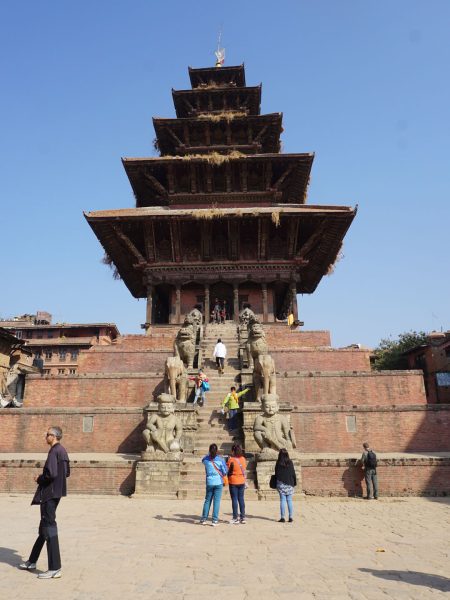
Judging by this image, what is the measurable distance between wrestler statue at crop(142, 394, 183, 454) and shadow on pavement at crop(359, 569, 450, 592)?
19.3 ft

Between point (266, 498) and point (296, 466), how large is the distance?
88 cm

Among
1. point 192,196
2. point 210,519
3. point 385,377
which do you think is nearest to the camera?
point 210,519

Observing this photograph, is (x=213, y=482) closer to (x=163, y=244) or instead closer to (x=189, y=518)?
(x=189, y=518)

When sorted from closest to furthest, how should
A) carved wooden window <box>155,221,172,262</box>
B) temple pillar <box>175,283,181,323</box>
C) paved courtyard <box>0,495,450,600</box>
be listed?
paved courtyard <box>0,495,450,600</box>, temple pillar <box>175,283,181,323</box>, carved wooden window <box>155,221,172,262</box>

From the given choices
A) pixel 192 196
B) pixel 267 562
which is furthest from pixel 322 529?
pixel 192 196

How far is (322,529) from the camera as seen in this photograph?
21.5ft

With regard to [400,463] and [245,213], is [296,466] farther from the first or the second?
[245,213]

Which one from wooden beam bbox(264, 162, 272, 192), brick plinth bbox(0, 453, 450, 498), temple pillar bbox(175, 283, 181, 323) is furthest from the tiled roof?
brick plinth bbox(0, 453, 450, 498)

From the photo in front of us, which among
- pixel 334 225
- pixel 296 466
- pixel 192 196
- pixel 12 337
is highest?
pixel 192 196

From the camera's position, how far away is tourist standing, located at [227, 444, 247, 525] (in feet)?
22.7

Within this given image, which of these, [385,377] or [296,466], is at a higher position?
[385,377]

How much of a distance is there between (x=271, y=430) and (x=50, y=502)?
5868 millimetres

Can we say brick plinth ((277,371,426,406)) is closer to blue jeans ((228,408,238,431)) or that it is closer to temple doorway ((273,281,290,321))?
blue jeans ((228,408,238,431))

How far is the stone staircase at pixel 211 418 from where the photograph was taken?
9.41 m
